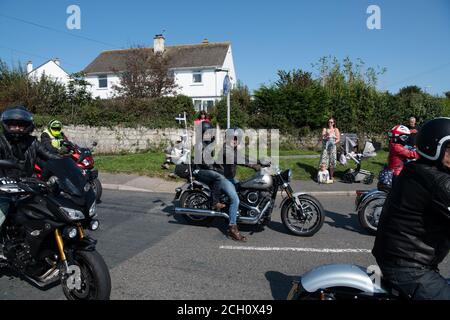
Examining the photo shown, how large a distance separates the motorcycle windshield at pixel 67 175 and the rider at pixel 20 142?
35.3 inches

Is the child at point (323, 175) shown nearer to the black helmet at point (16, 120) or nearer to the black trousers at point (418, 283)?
the black helmet at point (16, 120)

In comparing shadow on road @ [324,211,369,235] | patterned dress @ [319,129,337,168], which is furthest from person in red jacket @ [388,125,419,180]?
patterned dress @ [319,129,337,168]

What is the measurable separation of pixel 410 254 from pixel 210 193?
13.9 ft

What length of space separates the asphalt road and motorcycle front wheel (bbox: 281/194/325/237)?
0.13 meters

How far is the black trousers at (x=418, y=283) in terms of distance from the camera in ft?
7.61

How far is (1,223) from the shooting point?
12.5ft

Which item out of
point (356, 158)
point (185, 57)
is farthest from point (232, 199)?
point (185, 57)

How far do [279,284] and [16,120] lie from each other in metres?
3.62

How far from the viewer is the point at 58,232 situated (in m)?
3.54

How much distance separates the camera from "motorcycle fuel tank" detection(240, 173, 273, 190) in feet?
19.4

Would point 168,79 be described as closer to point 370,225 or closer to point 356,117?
point 356,117

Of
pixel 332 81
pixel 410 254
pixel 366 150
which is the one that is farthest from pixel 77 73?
pixel 410 254

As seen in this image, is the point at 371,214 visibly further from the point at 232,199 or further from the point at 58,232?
the point at 58,232

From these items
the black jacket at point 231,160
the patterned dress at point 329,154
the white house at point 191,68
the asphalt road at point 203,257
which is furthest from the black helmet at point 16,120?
the white house at point 191,68
